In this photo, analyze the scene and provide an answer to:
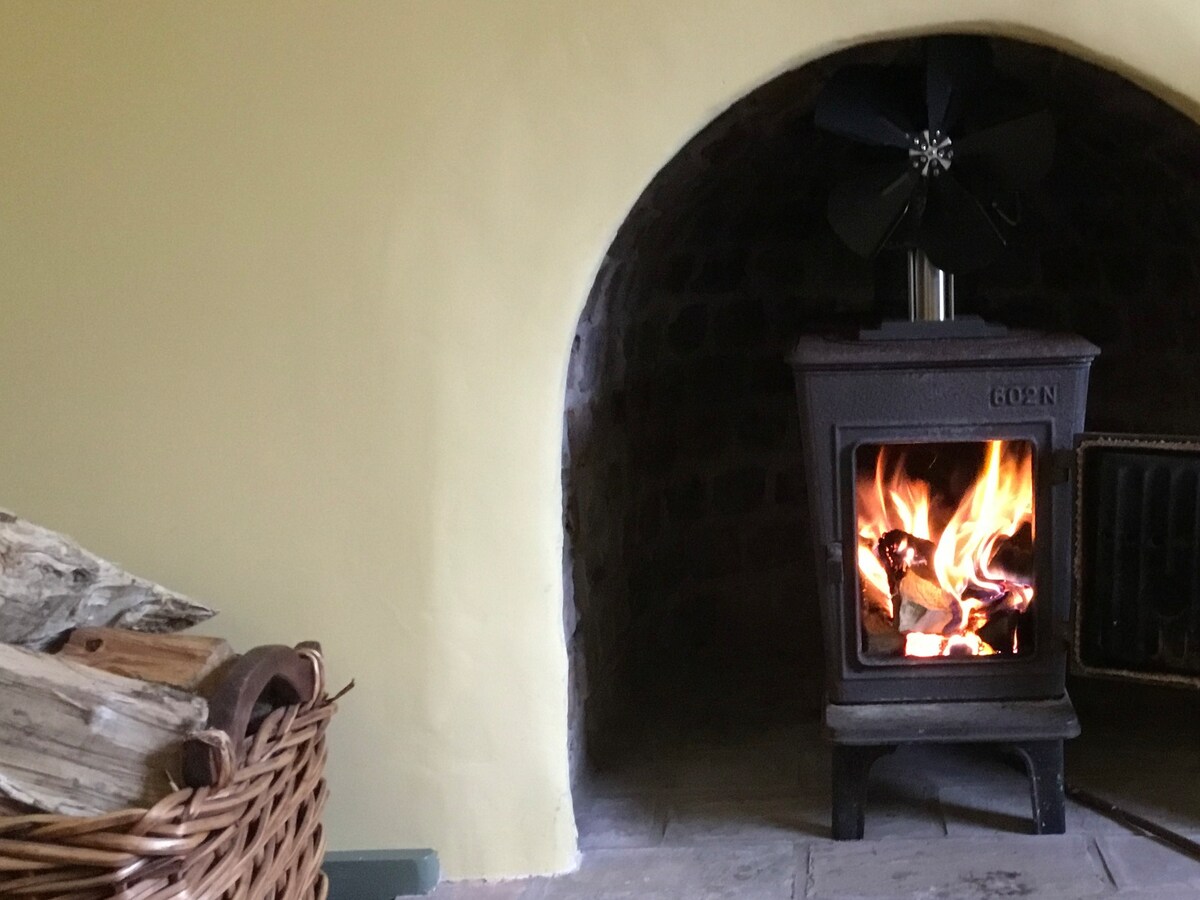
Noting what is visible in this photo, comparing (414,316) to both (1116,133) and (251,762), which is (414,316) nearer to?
(251,762)

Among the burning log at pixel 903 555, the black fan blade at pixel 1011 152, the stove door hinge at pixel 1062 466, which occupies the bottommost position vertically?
the burning log at pixel 903 555

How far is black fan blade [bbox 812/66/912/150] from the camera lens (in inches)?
75.4

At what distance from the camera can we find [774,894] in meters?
1.80

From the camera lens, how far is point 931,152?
194cm

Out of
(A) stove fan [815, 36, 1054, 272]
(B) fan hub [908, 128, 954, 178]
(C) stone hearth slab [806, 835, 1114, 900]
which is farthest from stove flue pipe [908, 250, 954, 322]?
(C) stone hearth slab [806, 835, 1114, 900]

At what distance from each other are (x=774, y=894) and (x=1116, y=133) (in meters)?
1.56

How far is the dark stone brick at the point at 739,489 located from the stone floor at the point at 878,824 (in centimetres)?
60

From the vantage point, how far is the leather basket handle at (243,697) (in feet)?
4.00

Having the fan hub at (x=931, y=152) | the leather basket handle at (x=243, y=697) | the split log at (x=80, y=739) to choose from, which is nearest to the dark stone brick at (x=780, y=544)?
the fan hub at (x=931, y=152)

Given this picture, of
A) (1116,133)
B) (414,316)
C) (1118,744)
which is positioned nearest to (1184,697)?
(1118,744)

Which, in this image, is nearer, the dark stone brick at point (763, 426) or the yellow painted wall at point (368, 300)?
the yellow painted wall at point (368, 300)

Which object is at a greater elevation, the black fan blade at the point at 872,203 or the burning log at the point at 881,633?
the black fan blade at the point at 872,203

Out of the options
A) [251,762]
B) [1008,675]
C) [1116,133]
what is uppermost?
[1116,133]

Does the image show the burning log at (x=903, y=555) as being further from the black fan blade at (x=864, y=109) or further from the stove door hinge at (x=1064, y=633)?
the black fan blade at (x=864, y=109)
